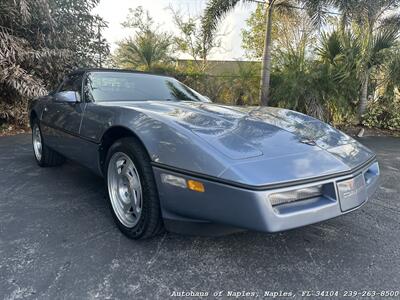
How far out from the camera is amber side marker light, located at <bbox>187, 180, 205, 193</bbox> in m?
1.61

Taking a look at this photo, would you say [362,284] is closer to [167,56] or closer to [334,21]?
[334,21]

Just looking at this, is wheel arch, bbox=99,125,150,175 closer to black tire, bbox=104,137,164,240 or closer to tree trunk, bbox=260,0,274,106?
black tire, bbox=104,137,164,240

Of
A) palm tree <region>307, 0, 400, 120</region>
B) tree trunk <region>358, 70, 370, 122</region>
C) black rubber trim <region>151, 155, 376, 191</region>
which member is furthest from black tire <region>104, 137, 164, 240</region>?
tree trunk <region>358, 70, 370, 122</region>

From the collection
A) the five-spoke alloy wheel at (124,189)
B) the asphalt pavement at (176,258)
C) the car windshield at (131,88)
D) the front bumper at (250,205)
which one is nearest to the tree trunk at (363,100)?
the asphalt pavement at (176,258)

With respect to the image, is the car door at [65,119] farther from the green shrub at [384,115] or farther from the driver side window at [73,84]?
the green shrub at [384,115]

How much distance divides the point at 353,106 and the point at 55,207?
8.21 metres

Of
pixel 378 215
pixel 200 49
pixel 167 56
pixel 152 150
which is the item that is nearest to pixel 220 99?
pixel 167 56

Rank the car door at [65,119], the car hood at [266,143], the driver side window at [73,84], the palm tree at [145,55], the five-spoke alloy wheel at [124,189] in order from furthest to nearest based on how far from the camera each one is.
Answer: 1. the palm tree at [145,55]
2. the driver side window at [73,84]
3. the car door at [65,119]
4. the five-spoke alloy wheel at [124,189]
5. the car hood at [266,143]

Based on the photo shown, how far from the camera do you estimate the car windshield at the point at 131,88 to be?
2869 mm

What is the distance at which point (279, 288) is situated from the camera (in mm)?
1665

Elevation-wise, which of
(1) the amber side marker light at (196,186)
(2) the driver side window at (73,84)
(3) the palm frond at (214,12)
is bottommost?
(1) the amber side marker light at (196,186)

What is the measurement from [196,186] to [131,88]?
1.80 m

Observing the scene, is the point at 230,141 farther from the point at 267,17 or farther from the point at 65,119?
the point at 267,17

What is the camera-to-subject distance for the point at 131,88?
3.06 metres
